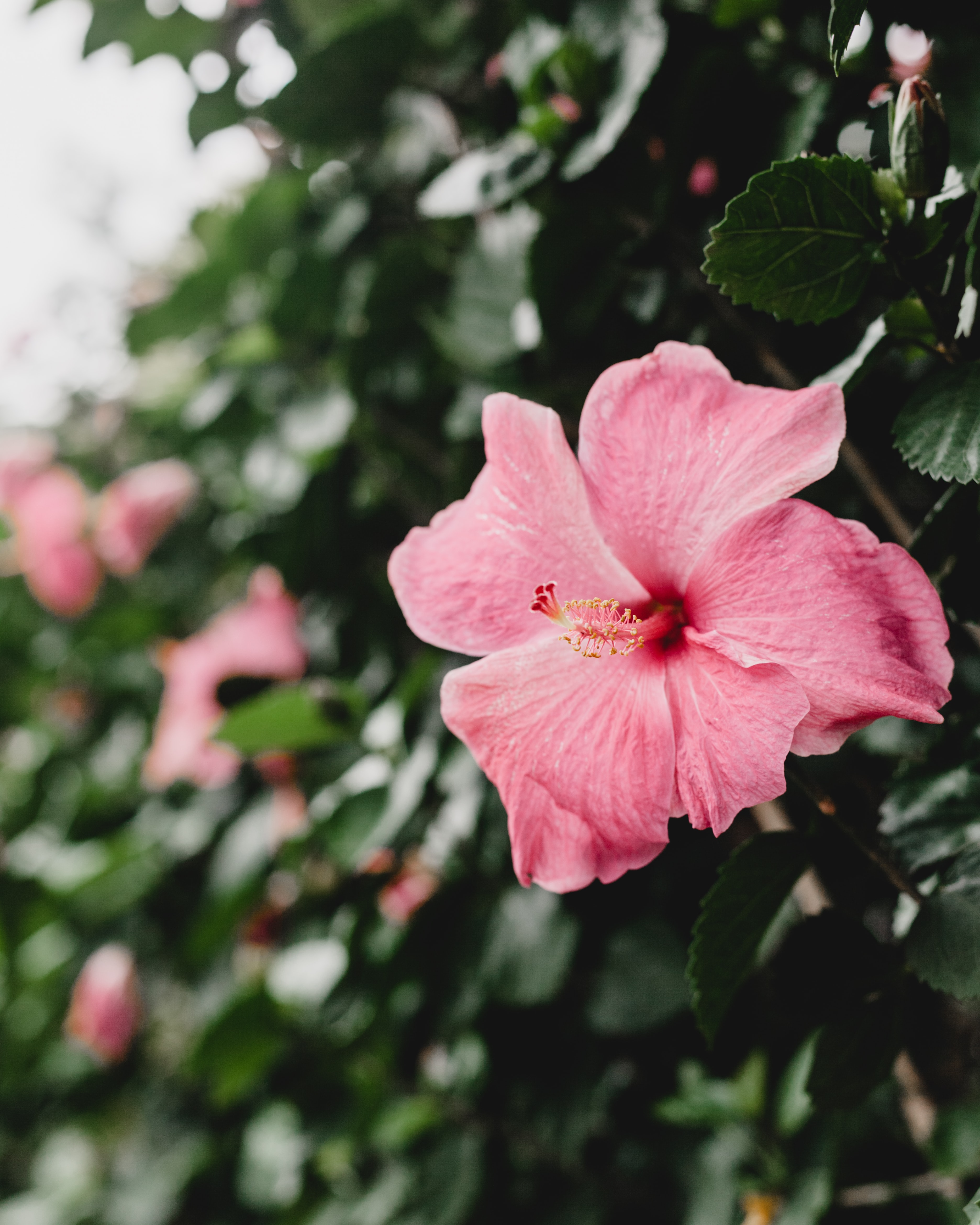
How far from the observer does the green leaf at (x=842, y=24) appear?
0.38 metres

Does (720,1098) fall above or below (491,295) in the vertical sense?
below

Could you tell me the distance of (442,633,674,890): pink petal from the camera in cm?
40

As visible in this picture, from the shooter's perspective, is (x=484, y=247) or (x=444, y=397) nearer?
(x=484, y=247)

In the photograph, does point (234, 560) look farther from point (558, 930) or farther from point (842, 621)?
point (842, 621)

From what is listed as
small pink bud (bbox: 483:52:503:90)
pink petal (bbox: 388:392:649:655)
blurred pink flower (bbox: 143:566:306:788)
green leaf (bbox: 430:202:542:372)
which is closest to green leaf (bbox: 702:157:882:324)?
pink petal (bbox: 388:392:649:655)

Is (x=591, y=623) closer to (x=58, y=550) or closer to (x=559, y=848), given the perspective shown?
(x=559, y=848)

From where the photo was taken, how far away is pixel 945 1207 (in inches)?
25.6

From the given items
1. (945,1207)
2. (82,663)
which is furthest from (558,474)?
(82,663)

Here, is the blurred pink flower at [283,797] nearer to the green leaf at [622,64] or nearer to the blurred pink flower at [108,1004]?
the blurred pink flower at [108,1004]

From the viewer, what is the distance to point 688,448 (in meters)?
0.41

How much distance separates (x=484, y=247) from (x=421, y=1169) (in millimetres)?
1111

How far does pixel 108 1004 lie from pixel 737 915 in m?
1.46

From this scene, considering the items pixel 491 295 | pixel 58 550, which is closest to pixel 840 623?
pixel 491 295

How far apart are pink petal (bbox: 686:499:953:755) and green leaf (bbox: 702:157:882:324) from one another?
0.13 metres
